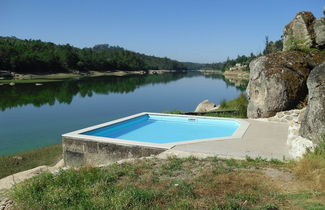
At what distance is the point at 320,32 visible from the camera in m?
11.4

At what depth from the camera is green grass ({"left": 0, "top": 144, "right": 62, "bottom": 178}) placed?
847cm

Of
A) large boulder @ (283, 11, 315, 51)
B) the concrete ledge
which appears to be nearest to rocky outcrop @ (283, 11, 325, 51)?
large boulder @ (283, 11, 315, 51)

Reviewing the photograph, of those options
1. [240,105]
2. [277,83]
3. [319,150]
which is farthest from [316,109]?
[240,105]

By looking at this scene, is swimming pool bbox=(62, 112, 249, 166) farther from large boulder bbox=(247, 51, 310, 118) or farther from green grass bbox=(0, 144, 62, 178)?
green grass bbox=(0, 144, 62, 178)

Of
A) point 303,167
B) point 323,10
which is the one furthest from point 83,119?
point 303,167

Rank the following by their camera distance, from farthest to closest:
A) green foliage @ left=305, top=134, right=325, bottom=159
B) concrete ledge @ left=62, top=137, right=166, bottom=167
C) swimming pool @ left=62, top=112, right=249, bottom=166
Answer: swimming pool @ left=62, top=112, right=249, bottom=166, concrete ledge @ left=62, top=137, right=166, bottom=167, green foliage @ left=305, top=134, right=325, bottom=159

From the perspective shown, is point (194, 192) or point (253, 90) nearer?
point (194, 192)

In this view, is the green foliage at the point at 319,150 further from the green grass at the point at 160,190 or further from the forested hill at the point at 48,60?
the forested hill at the point at 48,60

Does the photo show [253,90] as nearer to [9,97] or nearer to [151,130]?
[151,130]

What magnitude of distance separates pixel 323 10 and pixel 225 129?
527 cm

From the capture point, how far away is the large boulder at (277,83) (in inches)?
388

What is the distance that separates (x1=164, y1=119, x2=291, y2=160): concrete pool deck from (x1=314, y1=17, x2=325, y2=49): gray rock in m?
5.30

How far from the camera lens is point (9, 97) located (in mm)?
28156

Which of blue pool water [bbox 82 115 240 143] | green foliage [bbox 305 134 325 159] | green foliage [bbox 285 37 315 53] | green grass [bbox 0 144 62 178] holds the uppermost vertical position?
green foliage [bbox 285 37 315 53]
